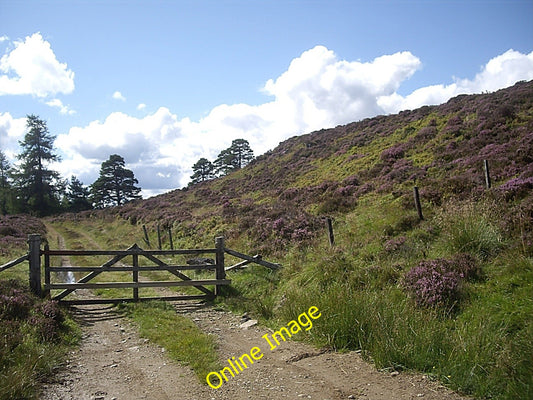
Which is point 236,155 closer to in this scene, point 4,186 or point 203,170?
point 203,170

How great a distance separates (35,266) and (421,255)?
381 inches

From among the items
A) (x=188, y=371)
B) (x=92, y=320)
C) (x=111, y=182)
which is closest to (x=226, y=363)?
(x=188, y=371)

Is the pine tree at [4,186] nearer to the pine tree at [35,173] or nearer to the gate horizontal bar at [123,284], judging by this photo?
the pine tree at [35,173]

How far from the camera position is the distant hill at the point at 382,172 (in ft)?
46.6

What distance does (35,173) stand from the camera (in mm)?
55344

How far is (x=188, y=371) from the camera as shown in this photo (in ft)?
18.7

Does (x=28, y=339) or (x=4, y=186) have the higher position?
(x=4, y=186)

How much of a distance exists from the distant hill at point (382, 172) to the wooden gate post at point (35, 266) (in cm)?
746

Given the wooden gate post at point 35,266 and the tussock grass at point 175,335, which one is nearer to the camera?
the tussock grass at point 175,335

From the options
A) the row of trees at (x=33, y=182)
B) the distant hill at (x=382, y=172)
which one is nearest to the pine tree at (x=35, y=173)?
the row of trees at (x=33, y=182)

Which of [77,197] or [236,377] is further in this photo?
[77,197]

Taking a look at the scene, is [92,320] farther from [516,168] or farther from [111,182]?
[111,182]

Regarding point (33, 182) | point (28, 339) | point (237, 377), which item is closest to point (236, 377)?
point (237, 377)

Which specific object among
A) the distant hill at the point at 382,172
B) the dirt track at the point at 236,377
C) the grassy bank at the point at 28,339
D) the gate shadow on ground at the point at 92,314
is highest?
the distant hill at the point at 382,172
